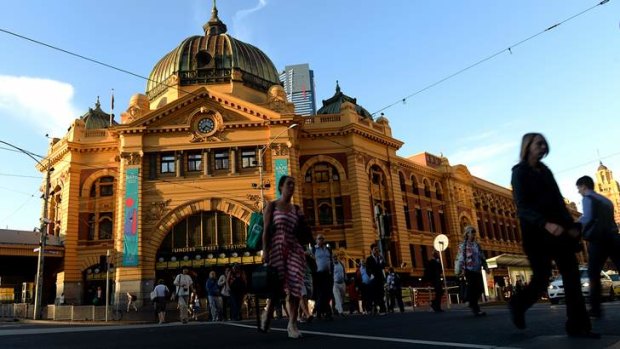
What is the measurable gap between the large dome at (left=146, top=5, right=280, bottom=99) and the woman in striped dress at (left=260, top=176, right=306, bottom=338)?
35.0 meters

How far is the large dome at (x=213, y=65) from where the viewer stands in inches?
1606

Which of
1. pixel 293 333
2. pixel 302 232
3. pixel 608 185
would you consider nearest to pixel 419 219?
pixel 302 232

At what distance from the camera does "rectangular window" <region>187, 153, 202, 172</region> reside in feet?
116

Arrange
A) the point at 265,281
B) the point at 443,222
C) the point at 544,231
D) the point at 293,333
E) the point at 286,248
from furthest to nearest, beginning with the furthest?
the point at 443,222, the point at 286,248, the point at 293,333, the point at 265,281, the point at 544,231

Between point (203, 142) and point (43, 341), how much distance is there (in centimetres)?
2935

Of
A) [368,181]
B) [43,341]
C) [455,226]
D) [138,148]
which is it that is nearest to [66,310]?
[138,148]

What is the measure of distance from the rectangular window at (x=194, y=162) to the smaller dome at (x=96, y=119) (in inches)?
475

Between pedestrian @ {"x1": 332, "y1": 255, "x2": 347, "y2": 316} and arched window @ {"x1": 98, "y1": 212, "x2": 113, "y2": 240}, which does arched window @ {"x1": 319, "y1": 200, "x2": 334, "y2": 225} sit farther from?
pedestrian @ {"x1": 332, "y1": 255, "x2": 347, "y2": 316}

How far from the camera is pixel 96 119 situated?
144ft

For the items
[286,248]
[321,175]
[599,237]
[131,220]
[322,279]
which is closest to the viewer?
[286,248]

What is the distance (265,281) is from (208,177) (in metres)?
29.7

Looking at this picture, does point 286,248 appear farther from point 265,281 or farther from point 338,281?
point 338,281

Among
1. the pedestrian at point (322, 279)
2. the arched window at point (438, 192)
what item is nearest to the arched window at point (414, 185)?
the arched window at point (438, 192)

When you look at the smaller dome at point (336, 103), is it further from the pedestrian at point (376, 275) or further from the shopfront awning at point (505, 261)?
the pedestrian at point (376, 275)
